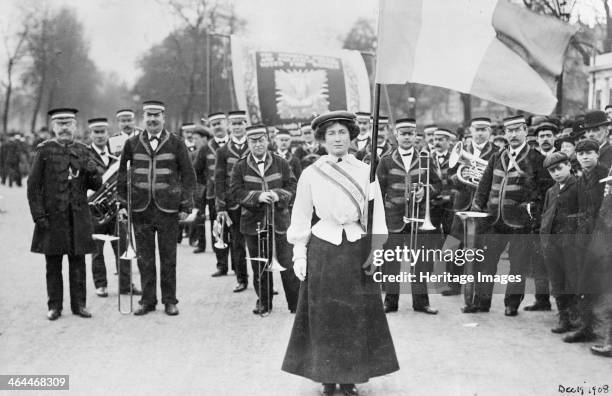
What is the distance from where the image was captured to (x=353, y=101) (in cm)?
1875

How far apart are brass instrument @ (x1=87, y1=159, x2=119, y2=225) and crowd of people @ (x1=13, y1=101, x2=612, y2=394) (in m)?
0.12

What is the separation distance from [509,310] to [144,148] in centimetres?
461

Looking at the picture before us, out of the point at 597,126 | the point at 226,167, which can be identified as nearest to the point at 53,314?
the point at 226,167

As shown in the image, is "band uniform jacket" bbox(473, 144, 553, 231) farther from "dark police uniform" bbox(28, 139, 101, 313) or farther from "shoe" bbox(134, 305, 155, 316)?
"dark police uniform" bbox(28, 139, 101, 313)

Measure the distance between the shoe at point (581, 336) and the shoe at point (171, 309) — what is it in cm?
417

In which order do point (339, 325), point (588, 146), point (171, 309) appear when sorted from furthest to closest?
point (171, 309) → point (588, 146) → point (339, 325)

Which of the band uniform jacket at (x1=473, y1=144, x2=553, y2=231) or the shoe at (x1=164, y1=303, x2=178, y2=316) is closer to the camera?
the shoe at (x1=164, y1=303, x2=178, y2=316)

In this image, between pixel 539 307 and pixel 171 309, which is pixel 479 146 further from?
pixel 171 309

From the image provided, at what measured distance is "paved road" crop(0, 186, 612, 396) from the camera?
17.8 feet

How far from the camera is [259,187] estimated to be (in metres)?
8.22

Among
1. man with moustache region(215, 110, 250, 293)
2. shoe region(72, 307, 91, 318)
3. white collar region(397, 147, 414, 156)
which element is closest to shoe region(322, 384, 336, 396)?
shoe region(72, 307, 91, 318)

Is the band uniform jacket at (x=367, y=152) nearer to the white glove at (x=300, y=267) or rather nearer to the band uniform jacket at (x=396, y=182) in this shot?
the band uniform jacket at (x=396, y=182)

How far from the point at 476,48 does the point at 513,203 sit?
308 cm

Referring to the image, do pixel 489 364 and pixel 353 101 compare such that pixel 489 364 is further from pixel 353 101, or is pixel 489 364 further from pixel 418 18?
pixel 353 101
